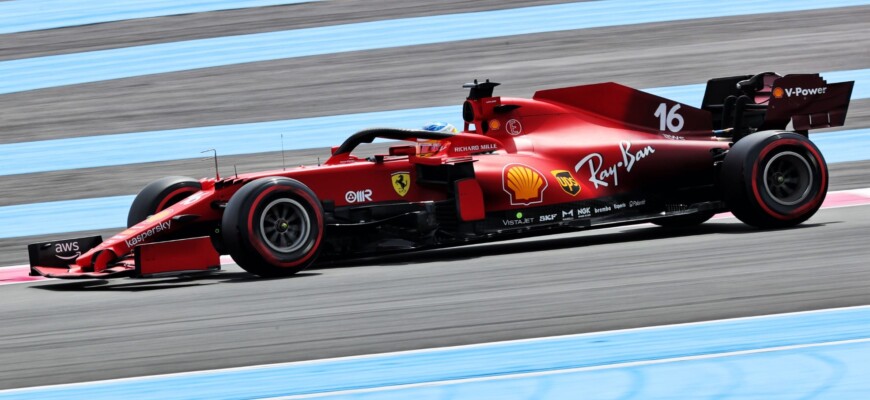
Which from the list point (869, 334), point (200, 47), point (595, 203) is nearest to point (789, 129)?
point (595, 203)

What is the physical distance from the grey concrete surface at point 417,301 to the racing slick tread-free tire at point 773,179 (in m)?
0.16

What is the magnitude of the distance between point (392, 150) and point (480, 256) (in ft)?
3.20

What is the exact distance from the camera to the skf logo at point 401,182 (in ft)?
27.6

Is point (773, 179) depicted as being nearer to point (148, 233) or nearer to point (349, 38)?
point (148, 233)

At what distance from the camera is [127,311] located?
6.88m

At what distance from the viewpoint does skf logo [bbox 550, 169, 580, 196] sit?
8.65m

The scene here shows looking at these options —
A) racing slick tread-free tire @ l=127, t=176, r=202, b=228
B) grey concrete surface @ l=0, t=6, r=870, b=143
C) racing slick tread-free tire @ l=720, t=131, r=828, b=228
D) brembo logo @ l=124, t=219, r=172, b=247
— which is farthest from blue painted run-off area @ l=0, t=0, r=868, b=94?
brembo logo @ l=124, t=219, r=172, b=247

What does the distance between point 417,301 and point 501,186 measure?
2074 mm

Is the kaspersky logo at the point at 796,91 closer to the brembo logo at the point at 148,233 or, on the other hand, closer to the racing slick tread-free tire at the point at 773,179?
the racing slick tread-free tire at the point at 773,179

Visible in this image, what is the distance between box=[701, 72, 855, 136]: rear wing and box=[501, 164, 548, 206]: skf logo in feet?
6.06

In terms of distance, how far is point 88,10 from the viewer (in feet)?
52.3

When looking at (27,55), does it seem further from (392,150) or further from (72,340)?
(72,340)

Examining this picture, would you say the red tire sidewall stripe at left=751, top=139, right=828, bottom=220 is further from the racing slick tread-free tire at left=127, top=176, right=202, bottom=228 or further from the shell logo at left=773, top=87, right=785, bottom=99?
the racing slick tread-free tire at left=127, top=176, right=202, bottom=228

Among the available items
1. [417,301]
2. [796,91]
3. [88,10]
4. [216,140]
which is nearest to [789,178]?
[796,91]
